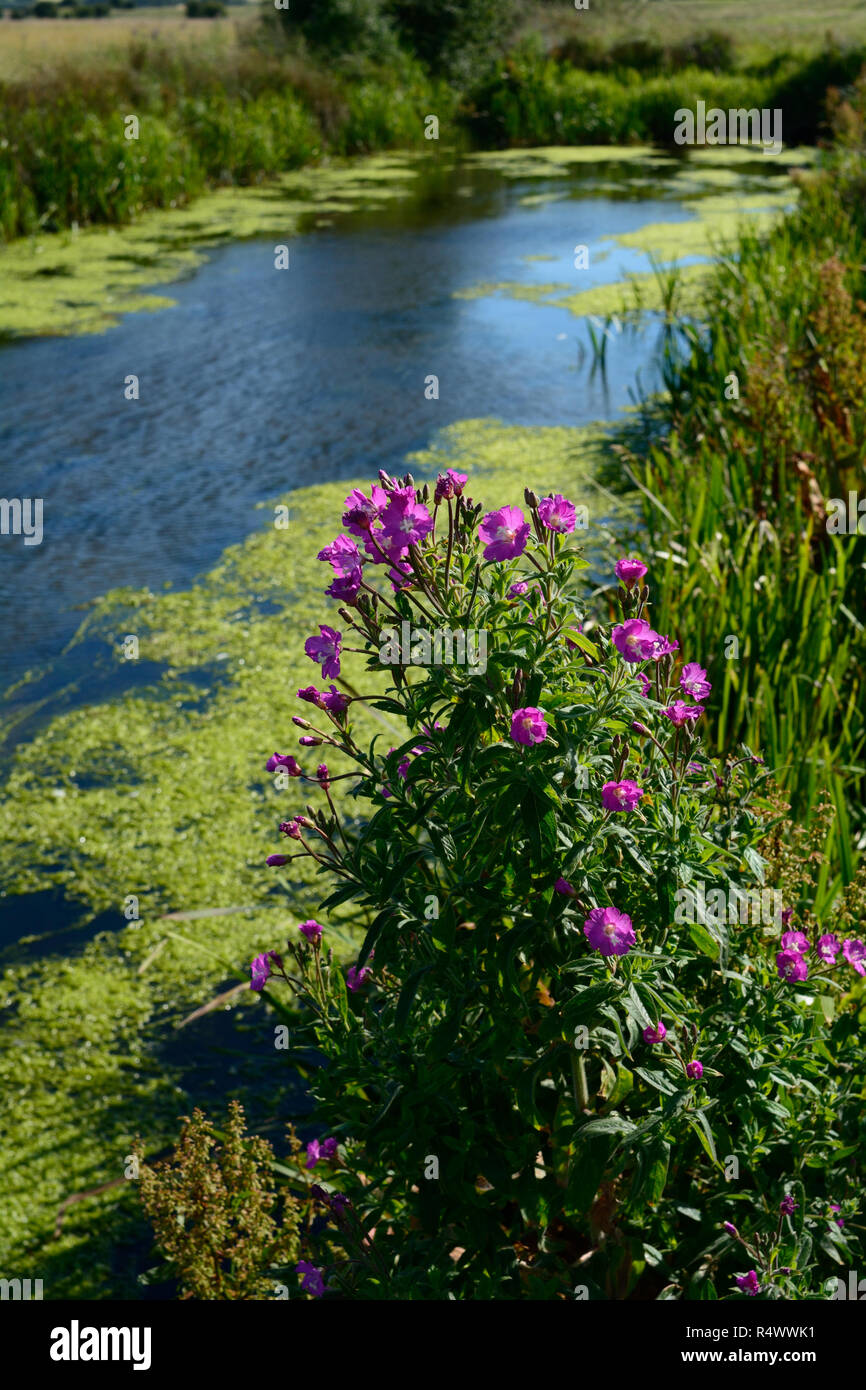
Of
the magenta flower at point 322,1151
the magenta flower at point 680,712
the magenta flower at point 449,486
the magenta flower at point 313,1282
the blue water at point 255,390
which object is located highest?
the blue water at point 255,390

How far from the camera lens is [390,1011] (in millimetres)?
1451

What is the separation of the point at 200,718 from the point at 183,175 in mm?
8889

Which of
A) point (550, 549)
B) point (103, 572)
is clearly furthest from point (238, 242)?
point (550, 549)

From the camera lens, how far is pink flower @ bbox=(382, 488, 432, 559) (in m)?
1.20

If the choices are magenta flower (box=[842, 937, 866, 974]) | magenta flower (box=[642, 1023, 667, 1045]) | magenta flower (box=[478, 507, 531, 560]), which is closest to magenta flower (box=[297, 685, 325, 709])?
magenta flower (box=[478, 507, 531, 560])

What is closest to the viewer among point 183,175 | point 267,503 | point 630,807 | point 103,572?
point 630,807

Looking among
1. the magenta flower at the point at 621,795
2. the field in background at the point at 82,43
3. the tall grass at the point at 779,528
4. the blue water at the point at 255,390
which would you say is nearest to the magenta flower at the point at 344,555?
the magenta flower at the point at 621,795

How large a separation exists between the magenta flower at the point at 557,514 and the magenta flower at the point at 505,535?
0.03 metres

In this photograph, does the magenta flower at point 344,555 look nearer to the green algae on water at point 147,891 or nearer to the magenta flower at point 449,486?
the magenta flower at point 449,486

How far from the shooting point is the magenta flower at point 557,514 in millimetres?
1271

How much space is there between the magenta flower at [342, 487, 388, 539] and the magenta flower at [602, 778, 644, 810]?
367 millimetres

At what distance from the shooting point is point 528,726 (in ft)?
3.75

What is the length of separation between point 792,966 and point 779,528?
205 cm
